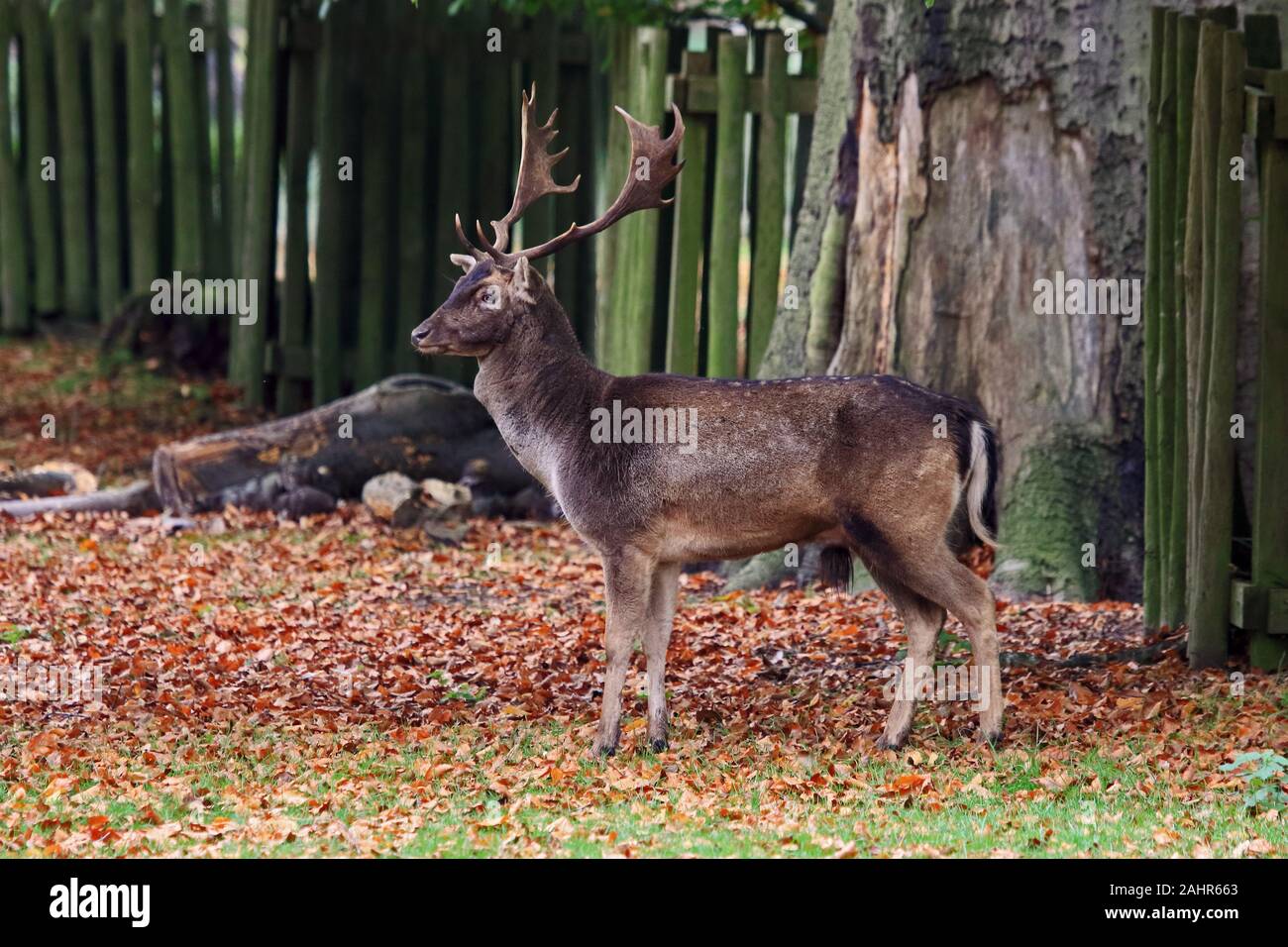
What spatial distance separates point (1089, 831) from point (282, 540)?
711 cm

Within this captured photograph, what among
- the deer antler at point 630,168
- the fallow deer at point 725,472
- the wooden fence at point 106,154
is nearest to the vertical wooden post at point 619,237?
the deer antler at point 630,168

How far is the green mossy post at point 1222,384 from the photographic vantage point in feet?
26.4

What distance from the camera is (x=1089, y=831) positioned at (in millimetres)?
6223

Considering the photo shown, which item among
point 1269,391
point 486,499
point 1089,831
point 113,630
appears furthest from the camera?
point 486,499

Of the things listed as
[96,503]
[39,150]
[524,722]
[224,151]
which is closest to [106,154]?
[39,150]

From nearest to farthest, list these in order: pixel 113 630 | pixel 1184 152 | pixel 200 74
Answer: pixel 1184 152, pixel 113 630, pixel 200 74

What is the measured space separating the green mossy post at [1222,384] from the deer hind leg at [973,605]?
1.40 m

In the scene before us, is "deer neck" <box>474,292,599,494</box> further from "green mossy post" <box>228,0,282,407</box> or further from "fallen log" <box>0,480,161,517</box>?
"green mossy post" <box>228,0,282,407</box>

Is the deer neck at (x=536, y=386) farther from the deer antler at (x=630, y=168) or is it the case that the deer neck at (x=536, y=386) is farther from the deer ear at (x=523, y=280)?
the deer antler at (x=630, y=168)

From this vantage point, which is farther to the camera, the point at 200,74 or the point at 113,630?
the point at 200,74

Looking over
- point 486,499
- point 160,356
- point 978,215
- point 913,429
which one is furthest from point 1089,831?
point 160,356

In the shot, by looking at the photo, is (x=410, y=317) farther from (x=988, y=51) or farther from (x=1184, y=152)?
(x=1184, y=152)

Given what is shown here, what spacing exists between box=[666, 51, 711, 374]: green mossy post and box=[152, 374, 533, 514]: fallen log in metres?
1.65

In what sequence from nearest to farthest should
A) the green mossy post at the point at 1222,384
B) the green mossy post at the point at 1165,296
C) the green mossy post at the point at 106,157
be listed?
the green mossy post at the point at 1222,384 → the green mossy post at the point at 1165,296 → the green mossy post at the point at 106,157
